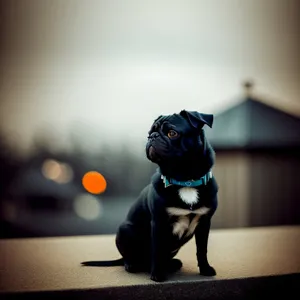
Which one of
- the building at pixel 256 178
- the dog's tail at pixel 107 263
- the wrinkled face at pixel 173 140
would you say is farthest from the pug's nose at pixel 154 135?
the building at pixel 256 178

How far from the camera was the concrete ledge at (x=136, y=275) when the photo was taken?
178cm

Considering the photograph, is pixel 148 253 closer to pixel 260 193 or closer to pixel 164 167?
pixel 164 167

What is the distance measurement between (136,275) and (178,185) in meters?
0.51

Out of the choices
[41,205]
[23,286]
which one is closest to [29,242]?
[23,286]

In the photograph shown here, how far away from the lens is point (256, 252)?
8.39ft

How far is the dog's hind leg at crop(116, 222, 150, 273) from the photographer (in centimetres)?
195

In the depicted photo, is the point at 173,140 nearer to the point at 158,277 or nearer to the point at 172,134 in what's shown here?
the point at 172,134

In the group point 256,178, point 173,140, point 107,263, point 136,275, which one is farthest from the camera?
point 256,178

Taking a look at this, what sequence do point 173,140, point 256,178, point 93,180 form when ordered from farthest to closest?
1. point 93,180
2. point 256,178
3. point 173,140

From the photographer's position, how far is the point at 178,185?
180 centimetres

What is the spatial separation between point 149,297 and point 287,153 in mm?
3046

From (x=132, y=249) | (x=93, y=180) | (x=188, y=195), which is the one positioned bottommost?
(x=93, y=180)

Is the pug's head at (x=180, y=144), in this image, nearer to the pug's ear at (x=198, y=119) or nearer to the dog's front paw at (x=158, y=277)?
the pug's ear at (x=198, y=119)

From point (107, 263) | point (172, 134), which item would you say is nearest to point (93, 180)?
point (107, 263)
